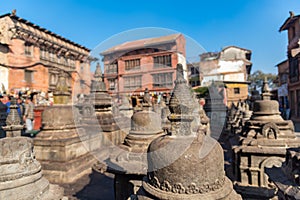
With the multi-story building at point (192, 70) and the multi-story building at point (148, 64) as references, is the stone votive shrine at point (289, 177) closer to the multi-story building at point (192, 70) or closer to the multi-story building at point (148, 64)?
the multi-story building at point (148, 64)

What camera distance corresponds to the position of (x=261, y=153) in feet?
15.3

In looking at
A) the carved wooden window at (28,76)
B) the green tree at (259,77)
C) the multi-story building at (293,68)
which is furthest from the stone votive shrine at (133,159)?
the green tree at (259,77)

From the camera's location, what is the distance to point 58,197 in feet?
8.55

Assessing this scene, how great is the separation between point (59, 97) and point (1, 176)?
14.7ft

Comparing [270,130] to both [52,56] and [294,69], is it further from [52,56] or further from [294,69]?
[52,56]

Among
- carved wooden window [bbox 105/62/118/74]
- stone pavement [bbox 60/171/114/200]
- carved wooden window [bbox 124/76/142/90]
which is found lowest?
stone pavement [bbox 60/171/114/200]

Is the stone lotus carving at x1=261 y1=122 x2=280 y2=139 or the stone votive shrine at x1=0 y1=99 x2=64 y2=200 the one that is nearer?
the stone votive shrine at x1=0 y1=99 x2=64 y2=200

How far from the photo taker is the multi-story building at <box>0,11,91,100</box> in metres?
19.2

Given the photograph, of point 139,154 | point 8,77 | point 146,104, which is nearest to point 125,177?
point 139,154

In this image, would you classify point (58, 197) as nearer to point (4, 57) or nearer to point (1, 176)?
point (1, 176)

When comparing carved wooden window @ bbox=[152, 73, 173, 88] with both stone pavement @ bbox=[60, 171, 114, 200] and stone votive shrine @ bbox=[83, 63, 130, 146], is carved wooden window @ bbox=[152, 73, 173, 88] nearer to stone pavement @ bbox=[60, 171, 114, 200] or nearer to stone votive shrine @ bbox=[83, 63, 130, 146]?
stone pavement @ bbox=[60, 171, 114, 200]

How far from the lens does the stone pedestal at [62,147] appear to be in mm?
5223

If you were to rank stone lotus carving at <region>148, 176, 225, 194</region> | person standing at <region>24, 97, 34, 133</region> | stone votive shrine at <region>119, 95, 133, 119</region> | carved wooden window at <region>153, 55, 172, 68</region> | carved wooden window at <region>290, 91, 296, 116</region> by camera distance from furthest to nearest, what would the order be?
1. carved wooden window at <region>290, 91, 296, 116</region>
2. person standing at <region>24, 97, 34, 133</region>
3. stone votive shrine at <region>119, 95, 133, 119</region>
4. carved wooden window at <region>153, 55, 172, 68</region>
5. stone lotus carving at <region>148, 176, 225, 194</region>

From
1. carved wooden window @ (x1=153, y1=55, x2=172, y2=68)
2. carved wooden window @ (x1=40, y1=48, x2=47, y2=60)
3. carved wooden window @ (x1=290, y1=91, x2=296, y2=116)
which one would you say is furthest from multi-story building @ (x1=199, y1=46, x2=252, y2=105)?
carved wooden window @ (x1=40, y1=48, x2=47, y2=60)
